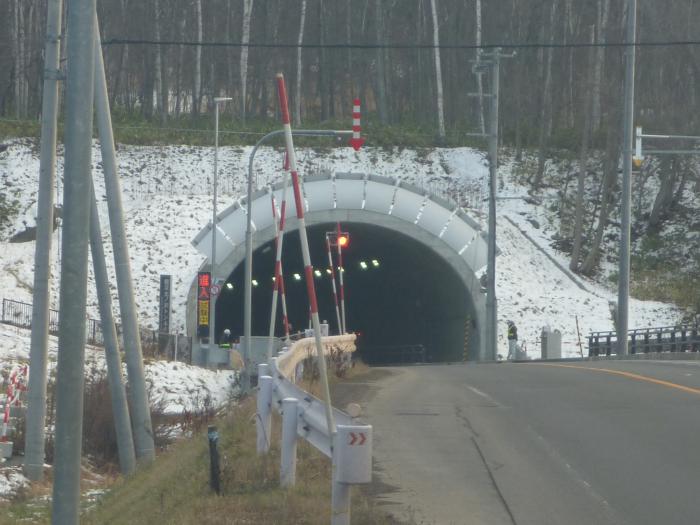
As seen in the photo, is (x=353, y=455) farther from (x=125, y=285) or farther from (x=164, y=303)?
(x=164, y=303)

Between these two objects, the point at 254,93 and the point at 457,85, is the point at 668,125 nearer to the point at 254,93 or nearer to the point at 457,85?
the point at 457,85

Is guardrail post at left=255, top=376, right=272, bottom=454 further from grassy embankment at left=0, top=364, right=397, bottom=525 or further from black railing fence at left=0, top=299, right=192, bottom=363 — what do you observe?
black railing fence at left=0, top=299, right=192, bottom=363

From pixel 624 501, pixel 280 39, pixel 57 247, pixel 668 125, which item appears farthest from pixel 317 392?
pixel 280 39

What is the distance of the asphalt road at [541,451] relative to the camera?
9789 mm

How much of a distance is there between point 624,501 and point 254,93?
6935 cm

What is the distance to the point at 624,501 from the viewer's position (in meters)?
10.0

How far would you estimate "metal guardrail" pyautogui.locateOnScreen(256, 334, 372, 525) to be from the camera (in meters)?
7.71

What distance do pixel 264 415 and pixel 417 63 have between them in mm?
69297

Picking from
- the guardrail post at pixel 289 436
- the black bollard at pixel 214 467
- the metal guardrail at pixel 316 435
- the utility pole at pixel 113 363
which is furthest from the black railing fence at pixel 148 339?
the guardrail post at pixel 289 436

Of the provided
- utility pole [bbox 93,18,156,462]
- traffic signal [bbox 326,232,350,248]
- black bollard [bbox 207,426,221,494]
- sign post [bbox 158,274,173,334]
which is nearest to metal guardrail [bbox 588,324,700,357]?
traffic signal [bbox 326,232,350,248]

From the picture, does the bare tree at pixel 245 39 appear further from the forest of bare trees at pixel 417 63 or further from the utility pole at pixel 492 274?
the utility pole at pixel 492 274

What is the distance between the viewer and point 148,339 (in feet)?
121

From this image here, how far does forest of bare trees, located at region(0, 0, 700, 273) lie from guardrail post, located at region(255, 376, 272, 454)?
45780 millimetres

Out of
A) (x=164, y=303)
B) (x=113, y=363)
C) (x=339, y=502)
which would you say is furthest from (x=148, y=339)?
(x=339, y=502)
